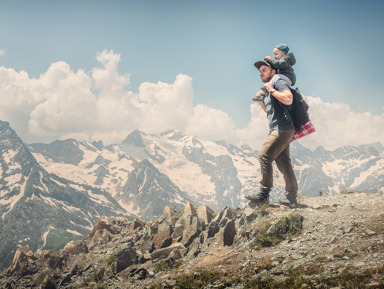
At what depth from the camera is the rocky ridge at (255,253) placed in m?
6.12

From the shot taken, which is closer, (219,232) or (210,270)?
(210,270)

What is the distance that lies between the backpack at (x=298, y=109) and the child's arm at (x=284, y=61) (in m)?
0.85

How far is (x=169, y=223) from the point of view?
1675 centimetres

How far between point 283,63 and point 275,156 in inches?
127

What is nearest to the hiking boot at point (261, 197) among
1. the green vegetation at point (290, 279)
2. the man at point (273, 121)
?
the man at point (273, 121)

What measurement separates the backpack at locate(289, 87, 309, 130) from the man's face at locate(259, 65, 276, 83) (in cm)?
95

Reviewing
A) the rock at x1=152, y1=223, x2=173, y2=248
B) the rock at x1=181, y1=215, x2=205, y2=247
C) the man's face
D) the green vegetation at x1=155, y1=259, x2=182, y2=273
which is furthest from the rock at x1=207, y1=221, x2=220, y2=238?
the man's face

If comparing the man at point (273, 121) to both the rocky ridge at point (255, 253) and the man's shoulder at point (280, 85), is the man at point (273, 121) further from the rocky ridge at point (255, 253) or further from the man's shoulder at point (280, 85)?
the rocky ridge at point (255, 253)

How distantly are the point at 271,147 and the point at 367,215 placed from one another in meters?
4.55

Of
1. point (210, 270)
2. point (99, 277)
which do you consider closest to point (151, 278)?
point (210, 270)

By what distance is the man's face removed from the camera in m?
8.93

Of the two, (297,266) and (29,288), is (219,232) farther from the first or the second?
(29,288)

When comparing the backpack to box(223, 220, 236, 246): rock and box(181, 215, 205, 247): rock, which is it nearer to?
box(223, 220, 236, 246): rock

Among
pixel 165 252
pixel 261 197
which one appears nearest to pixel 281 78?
pixel 261 197
